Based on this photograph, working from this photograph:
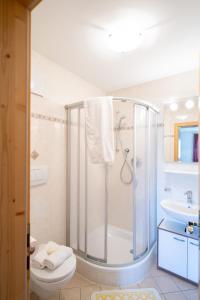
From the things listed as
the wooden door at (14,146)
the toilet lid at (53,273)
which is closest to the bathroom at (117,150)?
the toilet lid at (53,273)

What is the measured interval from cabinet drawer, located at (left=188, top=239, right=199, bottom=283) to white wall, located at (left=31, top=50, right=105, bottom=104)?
2.26 m

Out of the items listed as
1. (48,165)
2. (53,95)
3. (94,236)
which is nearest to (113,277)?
(94,236)

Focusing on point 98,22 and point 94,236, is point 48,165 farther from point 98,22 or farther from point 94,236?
point 98,22

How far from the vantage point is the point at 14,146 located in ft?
2.21

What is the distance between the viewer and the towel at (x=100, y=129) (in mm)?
1815

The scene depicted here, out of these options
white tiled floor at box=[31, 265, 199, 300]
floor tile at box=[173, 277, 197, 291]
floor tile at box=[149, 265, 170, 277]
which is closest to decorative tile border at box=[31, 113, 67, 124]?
white tiled floor at box=[31, 265, 199, 300]

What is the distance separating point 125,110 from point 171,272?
2079mm

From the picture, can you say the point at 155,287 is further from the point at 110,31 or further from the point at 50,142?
the point at 110,31

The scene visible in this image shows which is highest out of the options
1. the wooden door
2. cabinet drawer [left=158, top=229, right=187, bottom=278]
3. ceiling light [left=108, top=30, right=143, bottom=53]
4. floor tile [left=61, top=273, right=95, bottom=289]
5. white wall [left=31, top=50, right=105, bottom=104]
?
ceiling light [left=108, top=30, right=143, bottom=53]

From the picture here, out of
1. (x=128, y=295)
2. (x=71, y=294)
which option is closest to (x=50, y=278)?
(x=71, y=294)

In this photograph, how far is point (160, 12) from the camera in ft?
4.34

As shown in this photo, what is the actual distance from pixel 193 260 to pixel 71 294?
133 cm

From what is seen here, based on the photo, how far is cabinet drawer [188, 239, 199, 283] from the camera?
1.79 meters

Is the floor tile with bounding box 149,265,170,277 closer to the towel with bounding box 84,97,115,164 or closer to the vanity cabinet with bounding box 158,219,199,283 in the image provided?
the vanity cabinet with bounding box 158,219,199,283
